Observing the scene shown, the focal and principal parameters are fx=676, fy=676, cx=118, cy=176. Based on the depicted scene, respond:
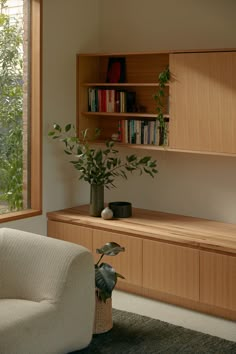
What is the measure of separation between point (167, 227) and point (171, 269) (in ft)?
1.12

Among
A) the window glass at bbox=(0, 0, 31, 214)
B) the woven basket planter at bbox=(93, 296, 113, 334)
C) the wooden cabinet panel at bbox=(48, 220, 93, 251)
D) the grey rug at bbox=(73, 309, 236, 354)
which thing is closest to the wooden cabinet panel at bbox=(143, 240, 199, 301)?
the grey rug at bbox=(73, 309, 236, 354)

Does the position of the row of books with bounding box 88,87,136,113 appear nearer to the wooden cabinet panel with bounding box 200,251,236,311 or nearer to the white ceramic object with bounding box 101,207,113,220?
the white ceramic object with bounding box 101,207,113,220

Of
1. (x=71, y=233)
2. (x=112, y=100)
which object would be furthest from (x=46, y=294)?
(x=112, y=100)

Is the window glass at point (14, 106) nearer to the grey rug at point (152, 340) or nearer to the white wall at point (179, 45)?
the white wall at point (179, 45)

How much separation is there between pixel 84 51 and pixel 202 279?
7.66 feet

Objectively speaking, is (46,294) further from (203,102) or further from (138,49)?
(138,49)

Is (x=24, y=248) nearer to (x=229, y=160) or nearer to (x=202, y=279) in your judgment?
(x=202, y=279)

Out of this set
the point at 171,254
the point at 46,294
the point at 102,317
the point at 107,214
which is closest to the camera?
the point at 46,294

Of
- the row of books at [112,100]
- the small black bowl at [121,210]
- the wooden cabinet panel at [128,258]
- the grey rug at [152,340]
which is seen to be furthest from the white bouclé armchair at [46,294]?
the row of books at [112,100]

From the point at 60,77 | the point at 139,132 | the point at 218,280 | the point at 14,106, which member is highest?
the point at 60,77

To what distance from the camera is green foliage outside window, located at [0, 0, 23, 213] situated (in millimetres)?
5445

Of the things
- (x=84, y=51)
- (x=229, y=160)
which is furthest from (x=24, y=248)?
(x=84, y=51)

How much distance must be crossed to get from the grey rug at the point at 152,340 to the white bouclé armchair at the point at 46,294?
0.75 feet

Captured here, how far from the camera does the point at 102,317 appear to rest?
14.7ft
